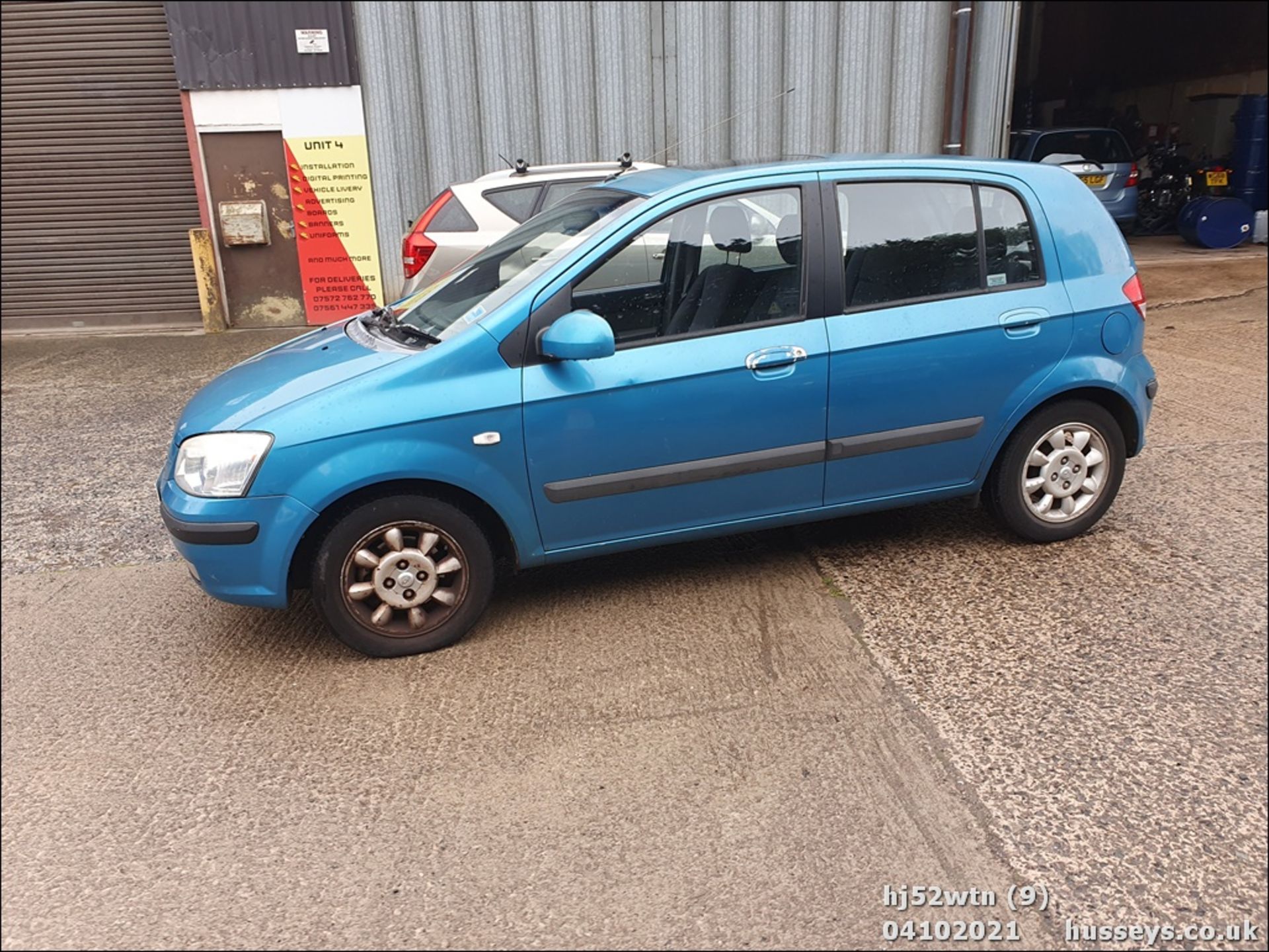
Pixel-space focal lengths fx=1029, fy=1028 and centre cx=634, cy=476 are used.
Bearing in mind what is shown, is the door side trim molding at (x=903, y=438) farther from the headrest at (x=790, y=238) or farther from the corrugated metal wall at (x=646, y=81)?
the corrugated metal wall at (x=646, y=81)

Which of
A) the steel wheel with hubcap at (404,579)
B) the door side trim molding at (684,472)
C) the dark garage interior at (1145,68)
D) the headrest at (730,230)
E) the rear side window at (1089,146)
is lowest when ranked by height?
the steel wheel with hubcap at (404,579)

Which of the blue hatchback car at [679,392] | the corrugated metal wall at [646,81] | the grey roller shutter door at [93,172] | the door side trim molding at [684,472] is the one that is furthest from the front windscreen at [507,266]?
the grey roller shutter door at [93,172]

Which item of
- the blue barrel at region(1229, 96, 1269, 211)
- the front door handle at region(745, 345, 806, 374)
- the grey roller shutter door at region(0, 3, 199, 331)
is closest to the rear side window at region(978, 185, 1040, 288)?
the front door handle at region(745, 345, 806, 374)

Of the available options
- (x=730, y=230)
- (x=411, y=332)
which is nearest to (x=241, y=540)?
(x=411, y=332)

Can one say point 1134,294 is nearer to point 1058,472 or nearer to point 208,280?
point 1058,472

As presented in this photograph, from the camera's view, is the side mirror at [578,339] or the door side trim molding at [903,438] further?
the door side trim molding at [903,438]

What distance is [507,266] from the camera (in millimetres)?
4473

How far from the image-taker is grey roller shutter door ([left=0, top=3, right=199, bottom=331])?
11.4 m

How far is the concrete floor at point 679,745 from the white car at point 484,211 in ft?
11.3

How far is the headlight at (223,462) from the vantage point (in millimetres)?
3684

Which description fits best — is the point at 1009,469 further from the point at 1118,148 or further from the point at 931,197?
the point at 1118,148

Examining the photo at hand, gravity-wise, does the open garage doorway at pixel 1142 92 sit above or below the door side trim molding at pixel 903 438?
above

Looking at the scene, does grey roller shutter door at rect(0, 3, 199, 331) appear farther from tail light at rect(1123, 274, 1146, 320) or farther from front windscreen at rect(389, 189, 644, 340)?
tail light at rect(1123, 274, 1146, 320)

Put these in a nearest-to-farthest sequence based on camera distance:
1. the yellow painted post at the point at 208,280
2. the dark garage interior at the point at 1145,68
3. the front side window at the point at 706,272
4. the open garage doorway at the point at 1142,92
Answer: the front side window at the point at 706,272 < the yellow painted post at the point at 208,280 < the open garage doorway at the point at 1142,92 < the dark garage interior at the point at 1145,68
